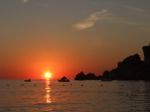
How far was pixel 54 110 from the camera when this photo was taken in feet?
259

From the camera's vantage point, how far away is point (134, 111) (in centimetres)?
7456

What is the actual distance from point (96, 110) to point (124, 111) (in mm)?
5726

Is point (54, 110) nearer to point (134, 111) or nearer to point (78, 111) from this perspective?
point (78, 111)

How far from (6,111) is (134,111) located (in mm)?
25353

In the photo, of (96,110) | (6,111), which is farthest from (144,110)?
(6,111)

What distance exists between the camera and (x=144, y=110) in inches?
3009

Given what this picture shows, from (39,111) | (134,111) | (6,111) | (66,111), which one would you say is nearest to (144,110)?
(134,111)

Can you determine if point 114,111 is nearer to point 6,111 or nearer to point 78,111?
point 78,111

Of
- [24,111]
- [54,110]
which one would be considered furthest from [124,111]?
[24,111]

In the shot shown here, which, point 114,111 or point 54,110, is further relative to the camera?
point 54,110

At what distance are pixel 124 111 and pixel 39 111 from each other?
16.9 metres

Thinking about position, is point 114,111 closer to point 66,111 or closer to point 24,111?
point 66,111

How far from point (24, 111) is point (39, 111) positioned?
3089 millimetres

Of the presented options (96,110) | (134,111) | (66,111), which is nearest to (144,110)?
(134,111)
